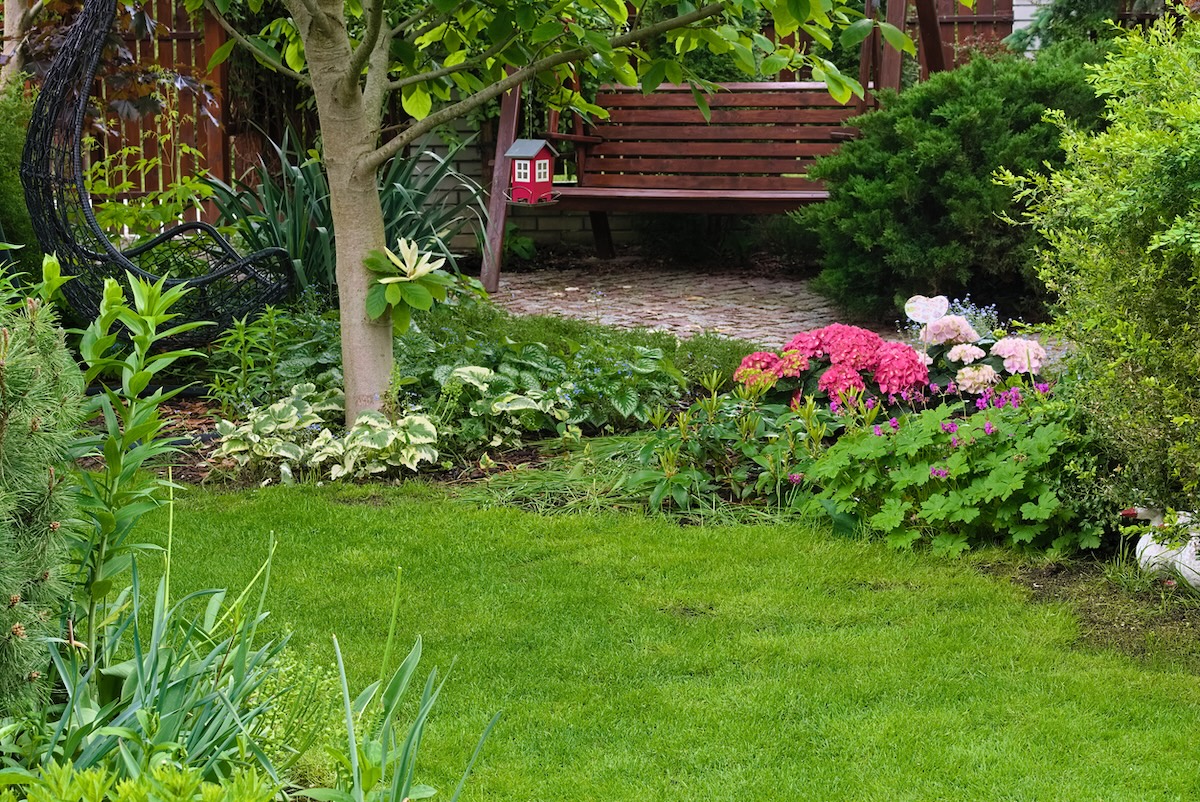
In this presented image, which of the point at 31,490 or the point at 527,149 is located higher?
the point at 527,149

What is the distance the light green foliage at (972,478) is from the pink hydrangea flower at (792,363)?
29.1 inches

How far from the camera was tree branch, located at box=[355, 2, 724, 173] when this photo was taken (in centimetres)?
411

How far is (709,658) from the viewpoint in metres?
2.99

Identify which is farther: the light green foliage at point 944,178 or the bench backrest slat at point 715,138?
the bench backrest slat at point 715,138

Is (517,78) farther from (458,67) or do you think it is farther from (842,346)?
(842,346)

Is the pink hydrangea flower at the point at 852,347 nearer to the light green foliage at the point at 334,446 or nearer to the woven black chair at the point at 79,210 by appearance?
the light green foliage at the point at 334,446

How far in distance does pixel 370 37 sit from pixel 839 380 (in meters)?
2.02

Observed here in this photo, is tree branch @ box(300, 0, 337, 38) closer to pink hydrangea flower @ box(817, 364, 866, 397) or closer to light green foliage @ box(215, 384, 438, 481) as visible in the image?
light green foliage @ box(215, 384, 438, 481)

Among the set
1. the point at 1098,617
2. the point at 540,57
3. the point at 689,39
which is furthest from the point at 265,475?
the point at 1098,617

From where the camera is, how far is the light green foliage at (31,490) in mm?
1619

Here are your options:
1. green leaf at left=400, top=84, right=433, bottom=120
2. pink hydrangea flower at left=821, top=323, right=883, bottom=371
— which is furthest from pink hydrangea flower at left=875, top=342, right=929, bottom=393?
green leaf at left=400, top=84, right=433, bottom=120

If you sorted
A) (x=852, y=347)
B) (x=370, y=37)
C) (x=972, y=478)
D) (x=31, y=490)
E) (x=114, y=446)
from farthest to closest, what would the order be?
(x=852, y=347) → (x=370, y=37) → (x=972, y=478) → (x=114, y=446) → (x=31, y=490)

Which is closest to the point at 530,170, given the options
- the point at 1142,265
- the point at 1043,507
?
the point at 1043,507

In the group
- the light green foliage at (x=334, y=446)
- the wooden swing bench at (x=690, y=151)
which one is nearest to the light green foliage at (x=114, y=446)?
the light green foliage at (x=334, y=446)
